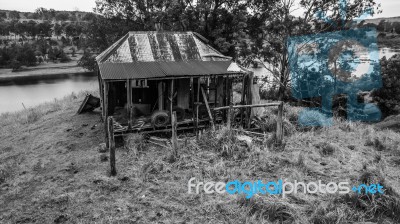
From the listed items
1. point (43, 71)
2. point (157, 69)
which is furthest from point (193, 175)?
point (43, 71)

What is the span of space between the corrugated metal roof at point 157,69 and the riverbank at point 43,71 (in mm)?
42082

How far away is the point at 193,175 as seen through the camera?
7863 mm

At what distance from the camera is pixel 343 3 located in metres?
19.7

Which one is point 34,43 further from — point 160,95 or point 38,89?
point 160,95

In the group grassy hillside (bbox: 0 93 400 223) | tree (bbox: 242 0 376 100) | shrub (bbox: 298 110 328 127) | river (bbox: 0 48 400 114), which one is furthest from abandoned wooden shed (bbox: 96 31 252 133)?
river (bbox: 0 48 400 114)

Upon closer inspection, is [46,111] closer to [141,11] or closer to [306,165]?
[141,11]

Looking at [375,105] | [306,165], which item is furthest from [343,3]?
[306,165]

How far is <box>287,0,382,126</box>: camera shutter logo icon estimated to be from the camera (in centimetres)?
1981

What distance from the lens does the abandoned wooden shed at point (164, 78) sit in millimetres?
11219

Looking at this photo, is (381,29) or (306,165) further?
(381,29)

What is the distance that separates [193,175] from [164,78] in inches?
172

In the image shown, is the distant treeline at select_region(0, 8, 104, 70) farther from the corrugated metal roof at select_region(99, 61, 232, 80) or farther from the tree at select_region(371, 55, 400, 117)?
the tree at select_region(371, 55, 400, 117)

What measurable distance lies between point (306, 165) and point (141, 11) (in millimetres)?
20113

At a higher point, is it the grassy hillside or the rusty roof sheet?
the rusty roof sheet
